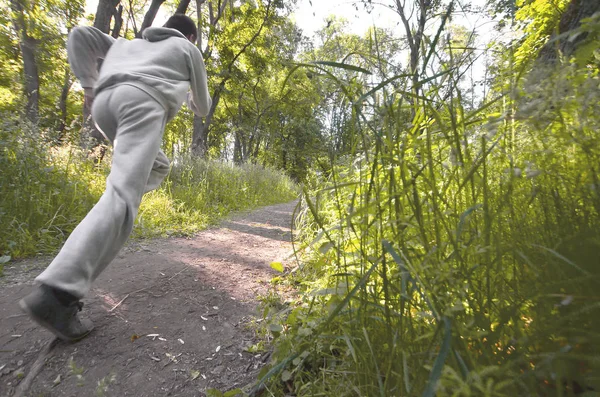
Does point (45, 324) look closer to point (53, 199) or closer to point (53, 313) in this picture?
point (53, 313)

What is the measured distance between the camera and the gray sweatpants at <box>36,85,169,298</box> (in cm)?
132

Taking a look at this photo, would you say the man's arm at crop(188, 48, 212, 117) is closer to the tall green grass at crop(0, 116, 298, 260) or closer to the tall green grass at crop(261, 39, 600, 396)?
the tall green grass at crop(261, 39, 600, 396)

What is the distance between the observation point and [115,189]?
1541mm

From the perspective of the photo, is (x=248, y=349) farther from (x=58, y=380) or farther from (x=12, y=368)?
(x=12, y=368)

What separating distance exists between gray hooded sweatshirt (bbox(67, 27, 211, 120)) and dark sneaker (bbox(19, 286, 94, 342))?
1227 mm

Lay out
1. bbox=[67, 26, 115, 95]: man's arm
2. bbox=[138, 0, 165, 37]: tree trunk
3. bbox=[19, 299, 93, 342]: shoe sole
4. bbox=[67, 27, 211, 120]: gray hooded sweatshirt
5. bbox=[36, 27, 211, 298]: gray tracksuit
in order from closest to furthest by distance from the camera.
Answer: bbox=[19, 299, 93, 342]: shoe sole
bbox=[36, 27, 211, 298]: gray tracksuit
bbox=[67, 27, 211, 120]: gray hooded sweatshirt
bbox=[67, 26, 115, 95]: man's arm
bbox=[138, 0, 165, 37]: tree trunk

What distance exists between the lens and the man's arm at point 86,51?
2008 millimetres

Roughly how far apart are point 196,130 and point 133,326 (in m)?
11.4

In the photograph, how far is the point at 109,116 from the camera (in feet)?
5.83

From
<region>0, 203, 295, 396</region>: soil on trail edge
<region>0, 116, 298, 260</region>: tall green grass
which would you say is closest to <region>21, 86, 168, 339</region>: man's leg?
<region>0, 203, 295, 396</region>: soil on trail edge

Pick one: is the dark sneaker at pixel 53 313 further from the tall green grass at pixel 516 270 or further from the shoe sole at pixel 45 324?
the tall green grass at pixel 516 270

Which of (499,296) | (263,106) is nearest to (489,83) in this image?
(499,296)

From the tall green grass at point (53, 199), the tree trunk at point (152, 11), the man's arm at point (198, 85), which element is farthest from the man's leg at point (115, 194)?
the tree trunk at point (152, 11)

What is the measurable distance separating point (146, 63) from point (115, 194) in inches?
36.8
